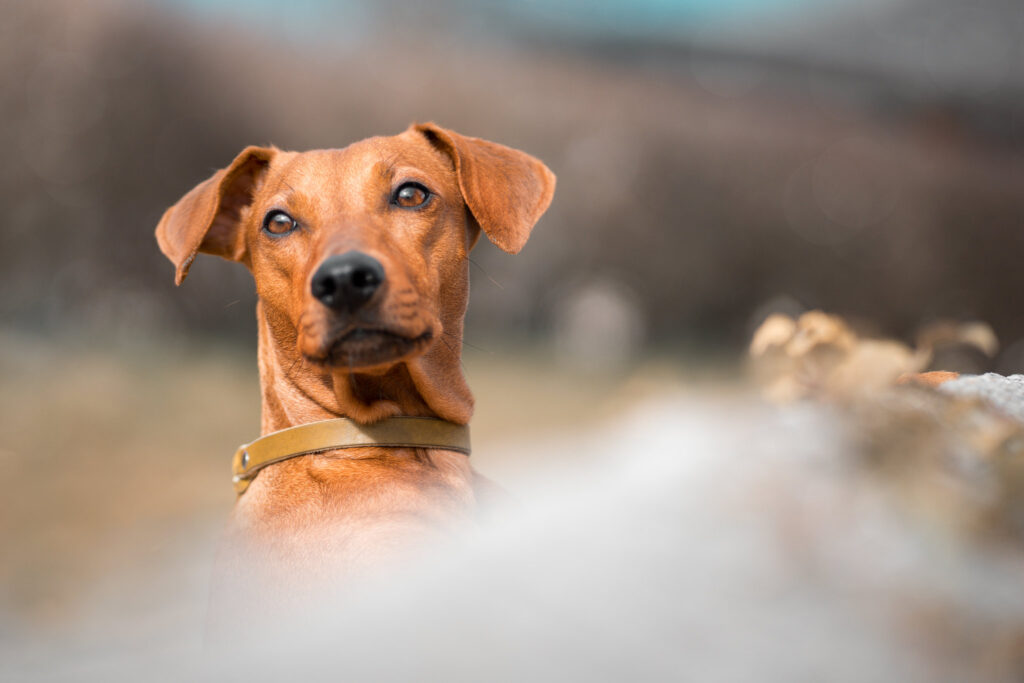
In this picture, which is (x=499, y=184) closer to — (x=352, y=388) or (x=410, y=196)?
(x=410, y=196)

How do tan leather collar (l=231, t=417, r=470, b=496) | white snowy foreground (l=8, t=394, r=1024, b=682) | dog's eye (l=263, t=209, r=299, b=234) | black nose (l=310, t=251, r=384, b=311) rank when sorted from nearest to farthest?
1. white snowy foreground (l=8, t=394, r=1024, b=682)
2. black nose (l=310, t=251, r=384, b=311)
3. tan leather collar (l=231, t=417, r=470, b=496)
4. dog's eye (l=263, t=209, r=299, b=234)

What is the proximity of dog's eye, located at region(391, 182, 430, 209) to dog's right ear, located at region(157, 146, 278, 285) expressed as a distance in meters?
0.42

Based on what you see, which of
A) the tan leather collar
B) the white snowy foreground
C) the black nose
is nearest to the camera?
the white snowy foreground

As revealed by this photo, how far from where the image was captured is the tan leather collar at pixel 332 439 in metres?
1.63

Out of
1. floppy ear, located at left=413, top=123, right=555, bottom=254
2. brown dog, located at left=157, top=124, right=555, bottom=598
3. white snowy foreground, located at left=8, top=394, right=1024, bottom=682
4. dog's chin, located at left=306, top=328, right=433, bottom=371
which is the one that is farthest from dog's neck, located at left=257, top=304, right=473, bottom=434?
white snowy foreground, located at left=8, top=394, right=1024, bottom=682

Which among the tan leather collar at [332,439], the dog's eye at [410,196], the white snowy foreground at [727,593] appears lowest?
the white snowy foreground at [727,593]

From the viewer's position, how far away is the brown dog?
1478mm

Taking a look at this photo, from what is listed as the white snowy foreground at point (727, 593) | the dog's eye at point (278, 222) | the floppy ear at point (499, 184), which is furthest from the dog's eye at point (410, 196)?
the white snowy foreground at point (727, 593)

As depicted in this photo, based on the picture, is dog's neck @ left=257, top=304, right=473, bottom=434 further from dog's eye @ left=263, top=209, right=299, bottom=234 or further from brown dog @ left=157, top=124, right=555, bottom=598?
dog's eye @ left=263, top=209, right=299, bottom=234

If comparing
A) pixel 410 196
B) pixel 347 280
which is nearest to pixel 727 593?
pixel 347 280

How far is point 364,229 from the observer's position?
1.61 meters

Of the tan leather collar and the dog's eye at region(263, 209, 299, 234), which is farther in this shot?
the dog's eye at region(263, 209, 299, 234)

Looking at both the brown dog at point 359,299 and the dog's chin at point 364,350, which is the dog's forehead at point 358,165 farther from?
the dog's chin at point 364,350

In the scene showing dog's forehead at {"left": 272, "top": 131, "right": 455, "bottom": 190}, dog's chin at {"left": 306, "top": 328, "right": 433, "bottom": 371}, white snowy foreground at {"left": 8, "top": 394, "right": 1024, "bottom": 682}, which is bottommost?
white snowy foreground at {"left": 8, "top": 394, "right": 1024, "bottom": 682}
